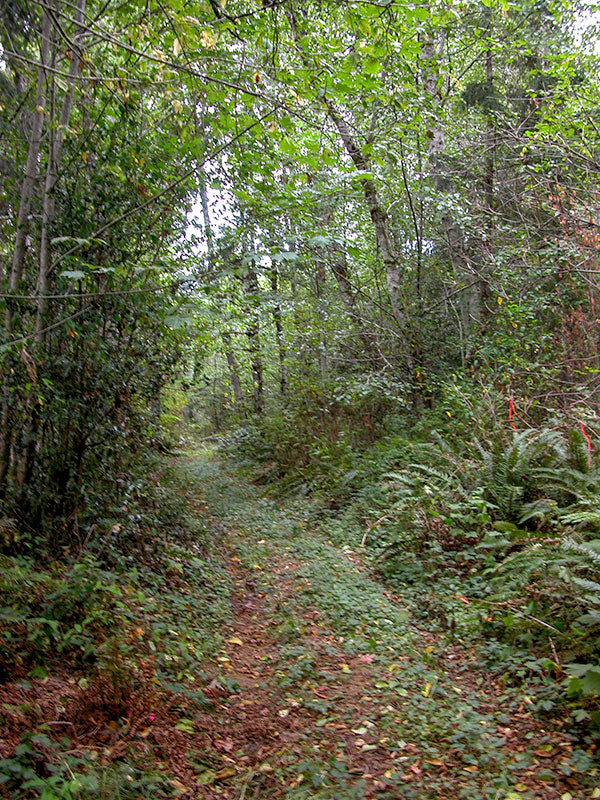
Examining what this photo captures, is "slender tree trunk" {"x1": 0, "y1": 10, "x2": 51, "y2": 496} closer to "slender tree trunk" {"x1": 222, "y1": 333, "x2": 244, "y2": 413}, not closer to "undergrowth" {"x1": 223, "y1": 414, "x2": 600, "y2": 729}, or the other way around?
"undergrowth" {"x1": 223, "y1": 414, "x2": 600, "y2": 729}

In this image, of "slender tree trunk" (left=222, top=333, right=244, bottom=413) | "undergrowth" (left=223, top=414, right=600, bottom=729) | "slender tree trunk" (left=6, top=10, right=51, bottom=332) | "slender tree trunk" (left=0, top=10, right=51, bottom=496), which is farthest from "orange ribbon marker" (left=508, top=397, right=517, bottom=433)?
"slender tree trunk" (left=222, top=333, right=244, bottom=413)

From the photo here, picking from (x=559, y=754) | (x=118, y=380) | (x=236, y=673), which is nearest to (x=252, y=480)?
(x=118, y=380)

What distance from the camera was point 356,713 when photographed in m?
4.29

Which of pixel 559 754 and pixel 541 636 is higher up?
pixel 541 636

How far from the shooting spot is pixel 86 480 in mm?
5871

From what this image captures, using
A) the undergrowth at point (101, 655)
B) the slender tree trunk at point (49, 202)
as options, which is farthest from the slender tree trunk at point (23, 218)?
the undergrowth at point (101, 655)

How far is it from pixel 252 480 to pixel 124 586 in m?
7.82

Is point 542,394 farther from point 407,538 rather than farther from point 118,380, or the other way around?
point 118,380

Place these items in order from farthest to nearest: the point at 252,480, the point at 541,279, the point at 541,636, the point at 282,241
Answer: the point at 252,480
the point at 541,279
the point at 282,241
the point at 541,636

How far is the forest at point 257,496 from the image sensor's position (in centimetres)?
369

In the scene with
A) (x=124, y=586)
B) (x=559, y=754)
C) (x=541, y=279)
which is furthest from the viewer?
(x=541, y=279)

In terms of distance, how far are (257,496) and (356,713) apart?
7.42 metres

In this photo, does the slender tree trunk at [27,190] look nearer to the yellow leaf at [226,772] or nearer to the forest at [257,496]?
the forest at [257,496]

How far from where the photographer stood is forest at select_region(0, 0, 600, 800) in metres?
3.69
